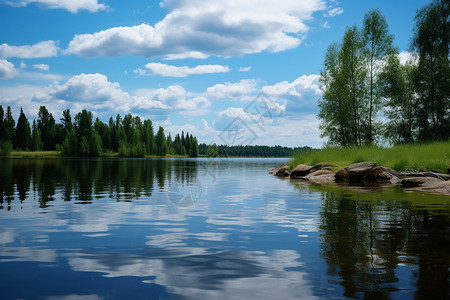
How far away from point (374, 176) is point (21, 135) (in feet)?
430

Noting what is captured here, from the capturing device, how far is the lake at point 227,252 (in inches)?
174

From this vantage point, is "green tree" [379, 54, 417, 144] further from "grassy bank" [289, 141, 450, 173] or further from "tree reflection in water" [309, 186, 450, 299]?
"tree reflection in water" [309, 186, 450, 299]

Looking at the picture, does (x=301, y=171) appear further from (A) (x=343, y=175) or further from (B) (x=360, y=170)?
(B) (x=360, y=170)

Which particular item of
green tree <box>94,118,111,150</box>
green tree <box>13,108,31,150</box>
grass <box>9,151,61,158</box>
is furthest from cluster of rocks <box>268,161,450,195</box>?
green tree <box>13,108,31,150</box>

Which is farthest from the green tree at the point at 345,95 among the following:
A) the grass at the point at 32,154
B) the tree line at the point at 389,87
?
the grass at the point at 32,154

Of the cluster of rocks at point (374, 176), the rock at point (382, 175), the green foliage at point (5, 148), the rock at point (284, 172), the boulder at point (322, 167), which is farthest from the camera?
the green foliage at point (5, 148)

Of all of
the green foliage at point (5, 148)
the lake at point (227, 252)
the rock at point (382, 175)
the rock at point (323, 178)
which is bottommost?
the lake at point (227, 252)

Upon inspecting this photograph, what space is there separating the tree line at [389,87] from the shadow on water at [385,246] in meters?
25.7

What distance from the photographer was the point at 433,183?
16.7 m

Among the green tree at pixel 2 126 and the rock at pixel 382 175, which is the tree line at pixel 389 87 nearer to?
the rock at pixel 382 175

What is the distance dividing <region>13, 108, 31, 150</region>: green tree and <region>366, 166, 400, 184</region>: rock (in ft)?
427

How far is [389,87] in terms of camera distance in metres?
36.4

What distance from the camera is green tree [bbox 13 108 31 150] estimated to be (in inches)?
4882

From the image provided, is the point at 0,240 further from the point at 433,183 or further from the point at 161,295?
the point at 433,183
